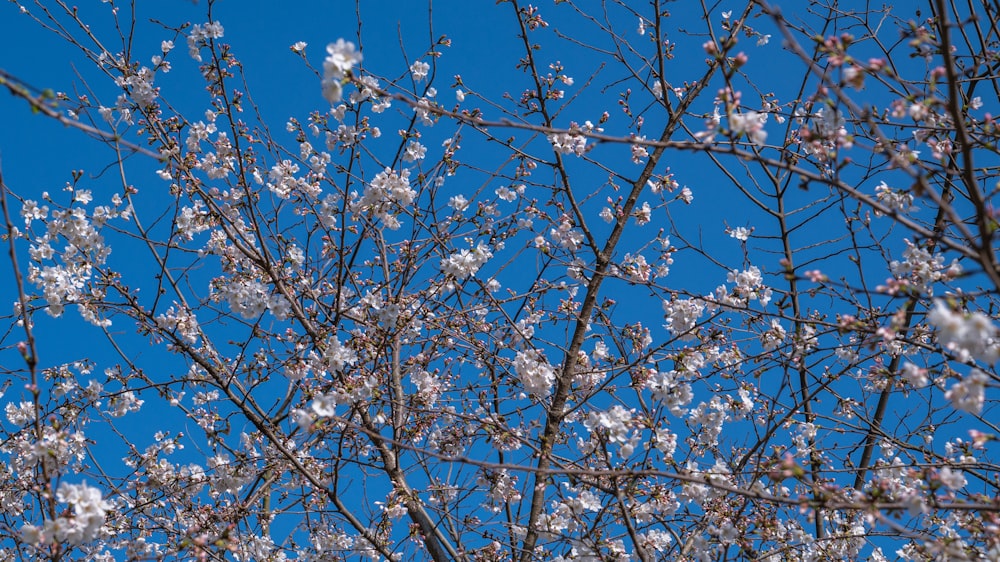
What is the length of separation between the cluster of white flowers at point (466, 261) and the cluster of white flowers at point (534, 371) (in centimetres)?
59

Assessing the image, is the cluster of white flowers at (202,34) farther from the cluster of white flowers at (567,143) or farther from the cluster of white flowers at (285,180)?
the cluster of white flowers at (567,143)

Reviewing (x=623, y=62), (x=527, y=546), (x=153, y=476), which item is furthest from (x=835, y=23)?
(x=153, y=476)

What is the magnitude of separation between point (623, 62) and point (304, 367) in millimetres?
3159

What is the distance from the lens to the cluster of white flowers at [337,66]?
2693mm

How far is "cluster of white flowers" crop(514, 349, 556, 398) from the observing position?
14.9 ft

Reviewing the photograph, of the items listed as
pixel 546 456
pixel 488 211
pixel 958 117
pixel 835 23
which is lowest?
pixel 958 117

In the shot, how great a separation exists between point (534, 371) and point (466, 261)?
0.75 metres

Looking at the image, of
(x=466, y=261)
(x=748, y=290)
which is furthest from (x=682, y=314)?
(x=466, y=261)

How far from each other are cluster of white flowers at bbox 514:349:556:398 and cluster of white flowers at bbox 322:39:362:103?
2.19 meters

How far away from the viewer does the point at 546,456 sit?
13.9 feet

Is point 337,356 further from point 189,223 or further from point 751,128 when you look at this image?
point 751,128

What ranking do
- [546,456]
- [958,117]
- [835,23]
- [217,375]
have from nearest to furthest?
[958,117], [546,456], [217,375], [835,23]

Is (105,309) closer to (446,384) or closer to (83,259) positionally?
(83,259)

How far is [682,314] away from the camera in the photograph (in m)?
5.37
